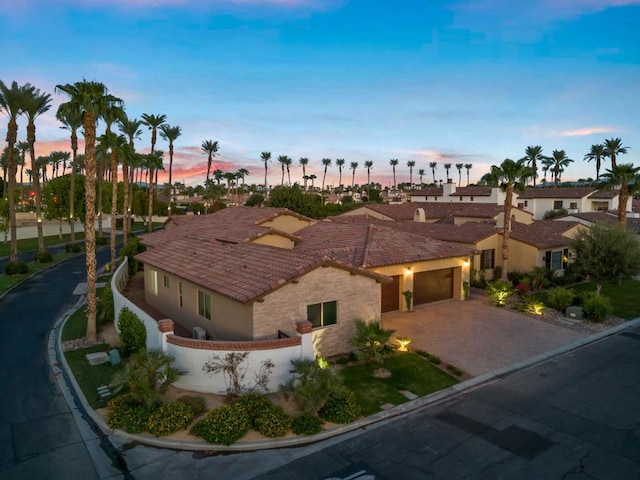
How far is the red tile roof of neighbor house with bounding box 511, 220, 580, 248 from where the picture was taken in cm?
3444

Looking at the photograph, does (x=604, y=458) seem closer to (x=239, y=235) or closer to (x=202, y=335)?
(x=202, y=335)

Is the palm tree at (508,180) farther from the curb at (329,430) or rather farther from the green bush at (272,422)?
the green bush at (272,422)

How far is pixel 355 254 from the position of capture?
83.6 ft

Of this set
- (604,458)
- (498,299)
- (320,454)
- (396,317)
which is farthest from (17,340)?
(498,299)

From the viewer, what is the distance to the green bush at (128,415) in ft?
42.0

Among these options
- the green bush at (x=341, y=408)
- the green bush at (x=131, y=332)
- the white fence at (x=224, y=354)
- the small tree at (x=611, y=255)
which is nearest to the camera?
the green bush at (x=341, y=408)

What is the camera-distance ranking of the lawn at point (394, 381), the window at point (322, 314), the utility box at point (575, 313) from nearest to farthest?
the lawn at point (394, 381)
the window at point (322, 314)
the utility box at point (575, 313)

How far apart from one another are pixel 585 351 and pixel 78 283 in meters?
33.7

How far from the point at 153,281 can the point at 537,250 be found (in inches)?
1062

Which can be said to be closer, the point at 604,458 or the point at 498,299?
the point at 604,458

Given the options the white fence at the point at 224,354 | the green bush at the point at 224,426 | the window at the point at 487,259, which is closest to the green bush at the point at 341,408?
the white fence at the point at 224,354

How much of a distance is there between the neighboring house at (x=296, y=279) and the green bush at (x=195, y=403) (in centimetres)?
294

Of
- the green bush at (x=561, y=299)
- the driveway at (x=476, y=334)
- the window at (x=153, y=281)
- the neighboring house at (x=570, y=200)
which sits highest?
the neighboring house at (x=570, y=200)

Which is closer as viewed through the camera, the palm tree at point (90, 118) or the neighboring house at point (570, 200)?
the palm tree at point (90, 118)
